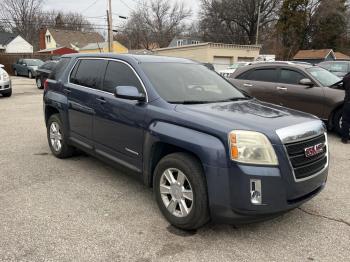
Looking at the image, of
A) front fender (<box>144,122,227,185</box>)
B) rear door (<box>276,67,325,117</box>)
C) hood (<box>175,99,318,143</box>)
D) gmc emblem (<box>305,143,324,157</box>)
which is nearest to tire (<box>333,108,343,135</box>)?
rear door (<box>276,67,325,117</box>)

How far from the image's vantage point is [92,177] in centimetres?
518

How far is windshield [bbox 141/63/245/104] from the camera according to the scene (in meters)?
4.20

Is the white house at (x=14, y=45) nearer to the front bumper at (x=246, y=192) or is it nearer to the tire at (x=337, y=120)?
the tire at (x=337, y=120)

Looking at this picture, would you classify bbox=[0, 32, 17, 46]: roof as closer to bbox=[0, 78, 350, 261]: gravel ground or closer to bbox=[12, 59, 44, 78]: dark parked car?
bbox=[12, 59, 44, 78]: dark parked car

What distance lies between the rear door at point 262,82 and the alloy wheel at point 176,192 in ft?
18.4

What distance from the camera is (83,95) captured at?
515 centimetres

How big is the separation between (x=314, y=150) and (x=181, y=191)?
138cm

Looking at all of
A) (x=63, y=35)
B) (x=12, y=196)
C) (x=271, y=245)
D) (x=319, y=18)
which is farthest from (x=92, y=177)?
(x=63, y=35)

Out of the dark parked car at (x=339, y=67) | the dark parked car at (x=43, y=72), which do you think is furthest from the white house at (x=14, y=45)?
the dark parked car at (x=339, y=67)

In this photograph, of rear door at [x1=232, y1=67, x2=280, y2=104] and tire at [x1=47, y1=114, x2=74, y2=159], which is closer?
tire at [x1=47, y1=114, x2=74, y2=159]

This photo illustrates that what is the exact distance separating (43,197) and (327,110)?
6229 millimetres

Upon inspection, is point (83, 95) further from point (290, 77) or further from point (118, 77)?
point (290, 77)

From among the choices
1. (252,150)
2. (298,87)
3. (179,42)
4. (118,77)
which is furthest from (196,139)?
(179,42)

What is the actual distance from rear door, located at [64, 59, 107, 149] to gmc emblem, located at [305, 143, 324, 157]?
2763 mm
